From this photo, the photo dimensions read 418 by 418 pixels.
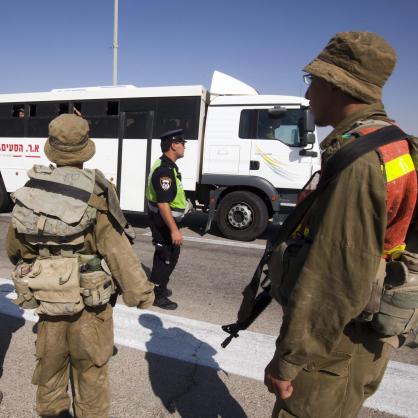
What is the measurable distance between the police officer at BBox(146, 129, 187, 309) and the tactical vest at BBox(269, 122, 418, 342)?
98.8 inches

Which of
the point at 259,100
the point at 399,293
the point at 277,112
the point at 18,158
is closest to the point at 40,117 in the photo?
the point at 18,158

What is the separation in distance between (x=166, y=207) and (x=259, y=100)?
427cm

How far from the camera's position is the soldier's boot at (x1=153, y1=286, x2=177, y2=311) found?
3.92 metres

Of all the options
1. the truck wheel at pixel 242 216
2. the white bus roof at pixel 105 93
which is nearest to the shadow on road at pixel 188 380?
the truck wheel at pixel 242 216

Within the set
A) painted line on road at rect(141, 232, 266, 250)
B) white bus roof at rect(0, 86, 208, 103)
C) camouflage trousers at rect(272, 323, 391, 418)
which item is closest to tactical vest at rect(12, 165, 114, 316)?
camouflage trousers at rect(272, 323, 391, 418)

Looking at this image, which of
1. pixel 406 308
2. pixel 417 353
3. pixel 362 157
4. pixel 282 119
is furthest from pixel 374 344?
pixel 282 119

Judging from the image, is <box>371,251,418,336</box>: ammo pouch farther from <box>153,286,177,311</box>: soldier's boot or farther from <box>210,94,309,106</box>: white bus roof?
<box>210,94,309,106</box>: white bus roof

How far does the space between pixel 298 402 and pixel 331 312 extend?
0.46 m

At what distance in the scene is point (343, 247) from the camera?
43.3 inches

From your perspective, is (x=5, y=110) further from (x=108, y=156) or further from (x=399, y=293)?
(x=399, y=293)

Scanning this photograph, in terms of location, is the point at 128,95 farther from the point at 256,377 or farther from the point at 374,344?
the point at 374,344

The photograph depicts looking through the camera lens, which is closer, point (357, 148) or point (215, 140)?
point (357, 148)

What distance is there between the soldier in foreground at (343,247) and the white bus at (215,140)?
214 inches

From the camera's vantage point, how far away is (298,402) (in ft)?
4.49
